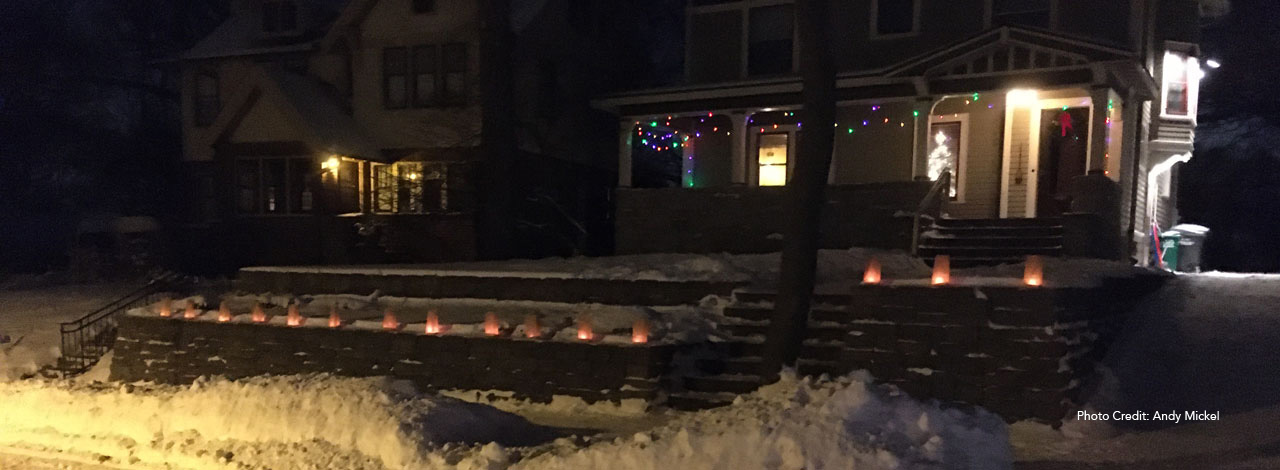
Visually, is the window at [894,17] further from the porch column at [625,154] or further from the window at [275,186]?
the window at [275,186]

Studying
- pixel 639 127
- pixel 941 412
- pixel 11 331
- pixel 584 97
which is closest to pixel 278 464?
pixel 941 412

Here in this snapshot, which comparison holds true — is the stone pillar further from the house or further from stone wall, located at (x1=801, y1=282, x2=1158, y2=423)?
the house

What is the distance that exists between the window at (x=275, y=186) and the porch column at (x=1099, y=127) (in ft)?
52.8

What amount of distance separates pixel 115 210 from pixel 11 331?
47.5 ft

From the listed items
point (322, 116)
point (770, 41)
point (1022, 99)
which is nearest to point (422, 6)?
point (322, 116)

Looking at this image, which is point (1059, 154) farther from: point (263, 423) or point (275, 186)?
point (275, 186)

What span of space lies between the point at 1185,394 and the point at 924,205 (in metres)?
5.68

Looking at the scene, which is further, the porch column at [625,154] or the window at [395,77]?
the window at [395,77]

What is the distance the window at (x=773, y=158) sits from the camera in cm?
1648

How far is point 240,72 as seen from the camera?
62.4ft

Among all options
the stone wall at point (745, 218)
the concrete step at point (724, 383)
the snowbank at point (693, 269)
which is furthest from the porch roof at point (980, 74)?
the concrete step at point (724, 383)

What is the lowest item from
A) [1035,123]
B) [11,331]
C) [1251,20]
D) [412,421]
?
[11,331]

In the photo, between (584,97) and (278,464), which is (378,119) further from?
(278,464)

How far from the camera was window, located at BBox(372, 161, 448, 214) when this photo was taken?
697 inches
